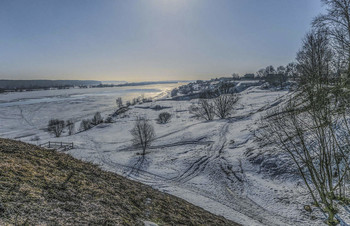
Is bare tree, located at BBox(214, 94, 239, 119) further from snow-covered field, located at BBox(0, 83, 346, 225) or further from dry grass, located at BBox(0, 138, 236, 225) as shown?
dry grass, located at BBox(0, 138, 236, 225)

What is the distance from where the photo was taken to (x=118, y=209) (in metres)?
5.11

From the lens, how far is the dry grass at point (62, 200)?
380 centimetres

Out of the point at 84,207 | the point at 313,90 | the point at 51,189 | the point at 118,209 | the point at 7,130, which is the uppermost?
the point at 313,90

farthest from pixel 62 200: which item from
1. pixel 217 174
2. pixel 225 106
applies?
pixel 225 106

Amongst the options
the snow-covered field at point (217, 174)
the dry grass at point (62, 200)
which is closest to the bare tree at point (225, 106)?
the snow-covered field at point (217, 174)

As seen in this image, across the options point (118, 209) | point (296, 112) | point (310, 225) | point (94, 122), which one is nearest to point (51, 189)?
point (118, 209)

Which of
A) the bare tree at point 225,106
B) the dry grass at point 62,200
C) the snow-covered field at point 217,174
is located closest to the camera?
the dry grass at point 62,200

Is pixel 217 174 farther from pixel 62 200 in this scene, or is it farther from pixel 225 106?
pixel 225 106

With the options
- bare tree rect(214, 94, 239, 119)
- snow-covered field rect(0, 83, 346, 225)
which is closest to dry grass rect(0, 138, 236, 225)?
snow-covered field rect(0, 83, 346, 225)

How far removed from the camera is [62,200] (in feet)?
15.1

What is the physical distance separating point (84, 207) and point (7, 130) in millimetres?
64892

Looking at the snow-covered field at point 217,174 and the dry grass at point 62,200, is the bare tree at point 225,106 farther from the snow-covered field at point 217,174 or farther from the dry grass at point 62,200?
the dry grass at point 62,200

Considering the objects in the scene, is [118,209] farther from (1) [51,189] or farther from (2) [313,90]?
(2) [313,90]

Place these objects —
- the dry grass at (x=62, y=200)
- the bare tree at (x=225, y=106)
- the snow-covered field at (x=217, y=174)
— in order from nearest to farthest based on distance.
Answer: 1. the dry grass at (x=62, y=200)
2. the snow-covered field at (x=217, y=174)
3. the bare tree at (x=225, y=106)
